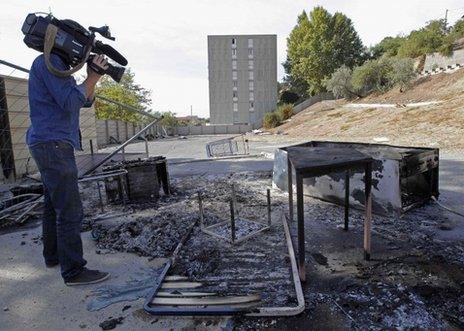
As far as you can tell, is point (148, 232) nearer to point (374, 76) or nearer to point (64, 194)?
point (64, 194)

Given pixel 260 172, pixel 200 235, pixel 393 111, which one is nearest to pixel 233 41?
pixel 393 111

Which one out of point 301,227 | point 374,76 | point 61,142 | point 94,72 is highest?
point 374,76

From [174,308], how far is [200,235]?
55.8 inches

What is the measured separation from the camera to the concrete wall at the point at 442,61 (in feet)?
75.3

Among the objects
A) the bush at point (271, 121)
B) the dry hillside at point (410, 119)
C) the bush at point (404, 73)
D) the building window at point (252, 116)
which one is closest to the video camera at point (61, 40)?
the dry hillside at point (410, 119)

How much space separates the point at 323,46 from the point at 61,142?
36.9 meters

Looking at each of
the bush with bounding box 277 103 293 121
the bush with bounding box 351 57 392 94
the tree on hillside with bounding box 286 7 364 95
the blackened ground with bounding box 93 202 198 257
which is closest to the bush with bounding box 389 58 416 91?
the bush with bounding box 351 57 392 94

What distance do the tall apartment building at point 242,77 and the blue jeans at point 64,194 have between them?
1699 inches

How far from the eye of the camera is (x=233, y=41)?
45031 millimetres

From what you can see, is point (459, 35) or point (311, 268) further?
point (459, 35)

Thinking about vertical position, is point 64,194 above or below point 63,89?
below

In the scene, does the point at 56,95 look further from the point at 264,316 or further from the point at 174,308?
the point at 264,316

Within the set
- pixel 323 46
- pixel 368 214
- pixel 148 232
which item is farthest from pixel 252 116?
pixel 368 214

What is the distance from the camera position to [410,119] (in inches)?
591
